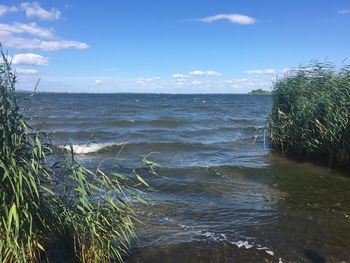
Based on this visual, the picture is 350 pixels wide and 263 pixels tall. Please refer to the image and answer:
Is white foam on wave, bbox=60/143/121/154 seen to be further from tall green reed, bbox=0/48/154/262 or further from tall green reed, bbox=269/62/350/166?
tall green reed, bbox=0/48/154/262

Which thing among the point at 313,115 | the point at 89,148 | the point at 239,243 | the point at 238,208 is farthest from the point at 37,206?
the point at 89,148

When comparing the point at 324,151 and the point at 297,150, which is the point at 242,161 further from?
the point at 324,151

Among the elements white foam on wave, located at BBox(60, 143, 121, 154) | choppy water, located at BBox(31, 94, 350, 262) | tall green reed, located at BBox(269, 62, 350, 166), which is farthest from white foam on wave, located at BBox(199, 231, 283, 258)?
white foam on wave, located at BBox(60, 143, 121, 154)

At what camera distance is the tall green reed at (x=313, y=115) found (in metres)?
11.9

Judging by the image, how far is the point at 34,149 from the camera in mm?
5273

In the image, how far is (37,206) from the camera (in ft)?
16.7

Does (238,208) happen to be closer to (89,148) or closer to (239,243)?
(239,243)

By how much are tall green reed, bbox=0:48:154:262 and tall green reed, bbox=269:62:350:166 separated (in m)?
8.32

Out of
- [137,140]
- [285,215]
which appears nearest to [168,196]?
[285,215]

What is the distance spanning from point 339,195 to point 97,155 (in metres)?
9.53

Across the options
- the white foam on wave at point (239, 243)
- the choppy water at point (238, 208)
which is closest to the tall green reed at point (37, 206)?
the choppy water at point (238, 208)

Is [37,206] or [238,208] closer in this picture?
[37,206]

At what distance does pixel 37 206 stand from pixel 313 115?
391 inches

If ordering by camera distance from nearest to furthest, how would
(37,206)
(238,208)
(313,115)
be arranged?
(37,206)
(238,208)
(313,115)
